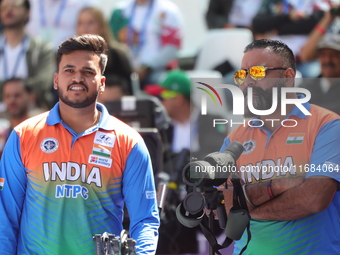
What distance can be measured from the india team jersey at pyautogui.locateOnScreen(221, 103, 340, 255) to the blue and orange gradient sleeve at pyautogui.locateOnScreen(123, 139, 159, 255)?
0.59 meters

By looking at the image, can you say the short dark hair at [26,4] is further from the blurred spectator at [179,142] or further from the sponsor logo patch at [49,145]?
the sponsor logo patch at [49,145]

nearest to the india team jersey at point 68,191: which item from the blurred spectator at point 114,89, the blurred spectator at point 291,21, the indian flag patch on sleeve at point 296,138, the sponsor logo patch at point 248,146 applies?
the sponsor logo patch at point 248,146

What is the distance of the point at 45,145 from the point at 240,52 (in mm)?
4993

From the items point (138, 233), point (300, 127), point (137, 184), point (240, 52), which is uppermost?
point (240, 52)

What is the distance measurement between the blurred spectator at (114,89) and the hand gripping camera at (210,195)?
3.95 m

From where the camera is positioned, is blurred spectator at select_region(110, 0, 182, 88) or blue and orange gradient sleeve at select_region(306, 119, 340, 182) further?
blurred spectator at select_region(110, 0, 182, 88)

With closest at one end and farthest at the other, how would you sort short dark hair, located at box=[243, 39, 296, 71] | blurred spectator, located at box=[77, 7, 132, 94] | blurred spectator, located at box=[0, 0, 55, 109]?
short dark hair, located at box=[243, 39, 296, 71], blurred spectator, located at box=[77, 7, 132, 94], blurred spectator, located at box=[0, 0, 55, 109]

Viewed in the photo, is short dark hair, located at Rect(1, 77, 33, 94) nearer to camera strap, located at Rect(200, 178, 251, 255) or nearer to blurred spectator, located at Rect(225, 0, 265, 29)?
blurred spectator, located at Rect(225, 0, 265, 29)

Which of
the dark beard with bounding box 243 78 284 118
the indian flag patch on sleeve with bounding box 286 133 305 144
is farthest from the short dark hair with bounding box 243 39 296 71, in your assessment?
the indian flag patch on sleeve with bounding box 286 133 305 144

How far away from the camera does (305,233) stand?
395cm

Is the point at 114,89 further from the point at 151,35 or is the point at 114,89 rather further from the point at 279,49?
the point at 279,49

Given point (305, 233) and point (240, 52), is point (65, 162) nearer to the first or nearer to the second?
point (305, 233)

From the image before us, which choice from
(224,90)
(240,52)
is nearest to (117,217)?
(224,90)

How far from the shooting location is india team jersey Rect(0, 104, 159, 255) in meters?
4.12
